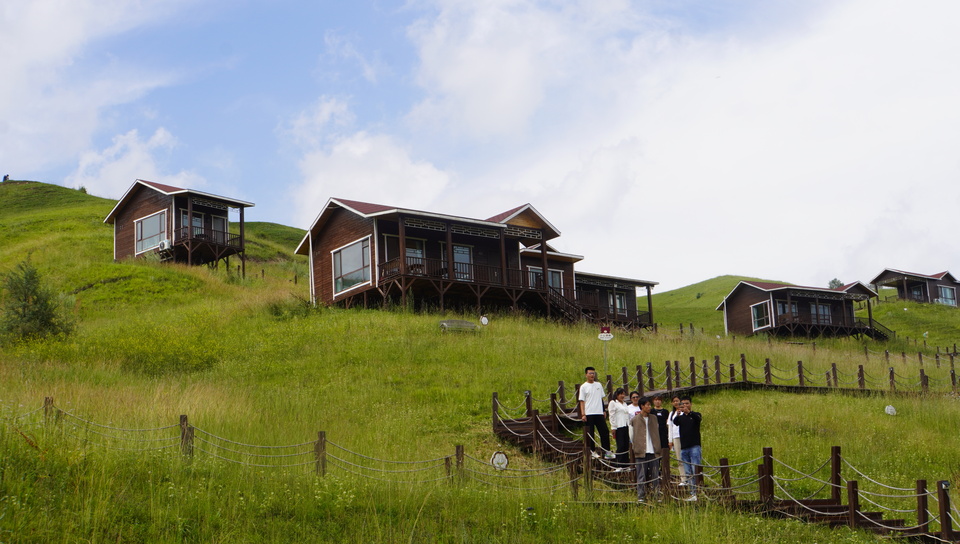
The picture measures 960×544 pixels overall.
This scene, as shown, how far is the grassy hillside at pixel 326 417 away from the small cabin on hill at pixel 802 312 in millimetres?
17101

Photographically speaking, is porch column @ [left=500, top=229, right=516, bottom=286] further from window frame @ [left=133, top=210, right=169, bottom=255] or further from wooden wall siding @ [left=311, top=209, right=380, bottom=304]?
window frame @ [left=133, top=210, right=169, bottom=255]

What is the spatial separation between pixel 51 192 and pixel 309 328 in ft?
183

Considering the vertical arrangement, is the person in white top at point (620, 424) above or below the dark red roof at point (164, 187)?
below

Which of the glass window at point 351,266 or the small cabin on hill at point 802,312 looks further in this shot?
the small cabin on hill at point 802,312

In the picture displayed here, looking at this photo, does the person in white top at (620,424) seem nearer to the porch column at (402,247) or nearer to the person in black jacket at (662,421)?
the person in black jacket at (662,421)

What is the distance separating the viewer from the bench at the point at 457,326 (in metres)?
29.7

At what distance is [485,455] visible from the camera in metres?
18.3

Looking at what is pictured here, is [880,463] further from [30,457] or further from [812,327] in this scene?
[812,327]

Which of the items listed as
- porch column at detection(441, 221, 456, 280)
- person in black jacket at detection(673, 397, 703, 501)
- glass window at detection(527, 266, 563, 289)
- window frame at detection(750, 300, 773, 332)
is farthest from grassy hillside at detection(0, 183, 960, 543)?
window frame at detection(750, 300, 773, 332)

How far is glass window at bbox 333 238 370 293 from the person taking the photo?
3803cm

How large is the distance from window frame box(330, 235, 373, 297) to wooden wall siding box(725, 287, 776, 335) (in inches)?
1135


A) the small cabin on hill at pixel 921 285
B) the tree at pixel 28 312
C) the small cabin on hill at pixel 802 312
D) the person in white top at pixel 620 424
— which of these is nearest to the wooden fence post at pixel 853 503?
the person in white top at pixel 620 424

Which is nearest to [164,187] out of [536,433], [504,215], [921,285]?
[504,215]

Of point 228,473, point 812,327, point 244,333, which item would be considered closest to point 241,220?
point 244,333
